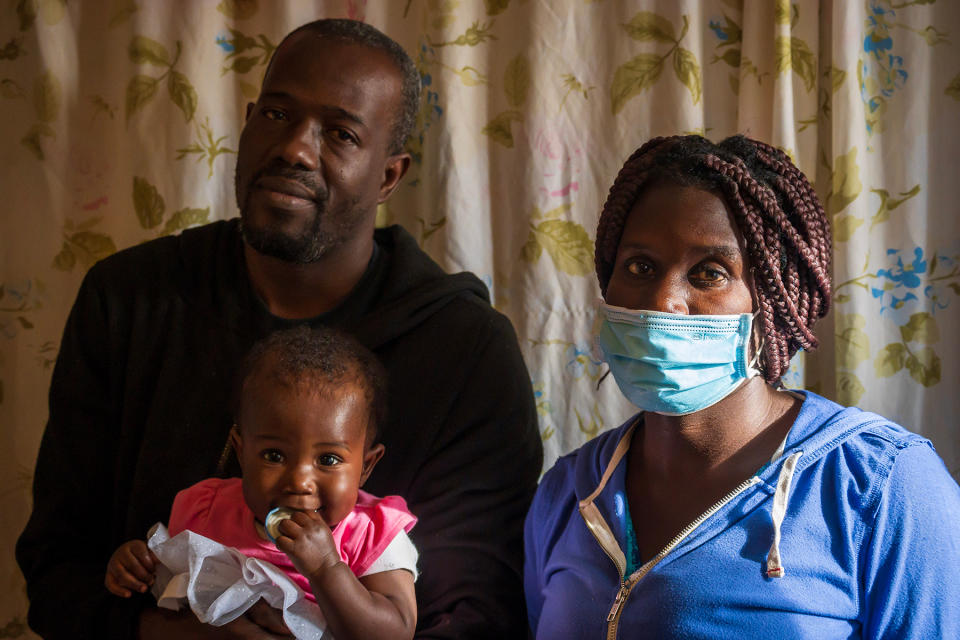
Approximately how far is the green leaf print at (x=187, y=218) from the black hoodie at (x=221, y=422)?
14.3 inches

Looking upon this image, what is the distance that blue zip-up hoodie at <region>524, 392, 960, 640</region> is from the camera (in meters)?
1.34

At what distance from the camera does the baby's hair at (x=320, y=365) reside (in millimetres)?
1649

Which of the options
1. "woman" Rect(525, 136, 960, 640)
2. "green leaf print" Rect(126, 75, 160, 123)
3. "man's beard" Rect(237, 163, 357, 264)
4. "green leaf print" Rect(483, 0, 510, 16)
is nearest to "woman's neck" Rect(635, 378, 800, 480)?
"woman" Rect(525, 136, 960, 640)

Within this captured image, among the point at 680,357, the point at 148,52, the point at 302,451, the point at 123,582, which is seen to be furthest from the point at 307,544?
the point at 148,52

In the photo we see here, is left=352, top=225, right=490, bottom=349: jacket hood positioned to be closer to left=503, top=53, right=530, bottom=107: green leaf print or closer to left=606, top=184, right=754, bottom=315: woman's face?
left=503, top=53, right=530, bottom=107: green leaf print

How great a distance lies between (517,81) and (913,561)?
5.18 feet

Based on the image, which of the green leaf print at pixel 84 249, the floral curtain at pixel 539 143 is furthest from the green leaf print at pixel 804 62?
the green leaf print at pixel 84 249

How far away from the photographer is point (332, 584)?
148 cm

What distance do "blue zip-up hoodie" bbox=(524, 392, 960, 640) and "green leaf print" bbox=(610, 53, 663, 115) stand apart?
3.52ft

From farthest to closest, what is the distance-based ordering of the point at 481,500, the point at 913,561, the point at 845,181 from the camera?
the point at 845,181 < the point at 481,500 < the point at 913,561

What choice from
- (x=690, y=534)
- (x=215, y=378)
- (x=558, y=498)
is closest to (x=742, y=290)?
(x=690, y=534)

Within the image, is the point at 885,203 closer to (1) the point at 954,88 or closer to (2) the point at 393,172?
(1) the point at 954,88

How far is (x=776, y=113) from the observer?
2.13m

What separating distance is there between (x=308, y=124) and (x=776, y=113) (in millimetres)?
1122
